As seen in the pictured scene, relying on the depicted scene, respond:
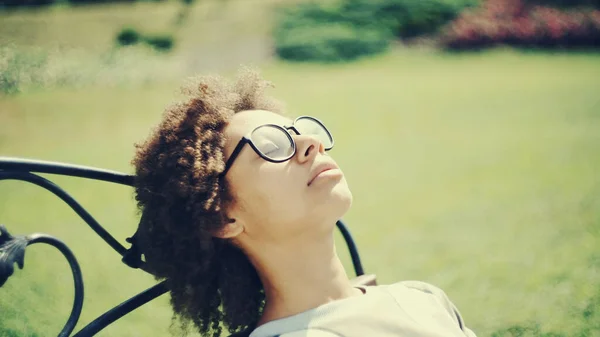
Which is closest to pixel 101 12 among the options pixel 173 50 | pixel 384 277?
pixel 173 50

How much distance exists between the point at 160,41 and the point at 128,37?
931mm

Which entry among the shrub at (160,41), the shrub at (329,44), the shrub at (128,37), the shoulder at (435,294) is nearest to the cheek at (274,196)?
the shoulder at (435,294)

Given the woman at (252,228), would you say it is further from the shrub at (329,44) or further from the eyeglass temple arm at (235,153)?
the shrub at (329,44)

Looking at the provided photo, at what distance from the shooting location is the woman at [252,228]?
1766 millimetres

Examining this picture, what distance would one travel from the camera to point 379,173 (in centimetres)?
674

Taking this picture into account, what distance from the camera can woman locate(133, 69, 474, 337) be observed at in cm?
177

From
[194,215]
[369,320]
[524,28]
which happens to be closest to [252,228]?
[194,215]

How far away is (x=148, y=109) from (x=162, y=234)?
9099mm

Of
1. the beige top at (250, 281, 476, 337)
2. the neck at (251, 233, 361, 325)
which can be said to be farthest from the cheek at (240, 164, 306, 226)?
the beige top at (250, 281, 476, 337)

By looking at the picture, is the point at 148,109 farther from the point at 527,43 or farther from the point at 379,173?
the point at 527,43

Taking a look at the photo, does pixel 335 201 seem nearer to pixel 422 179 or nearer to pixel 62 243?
pixel 62 243

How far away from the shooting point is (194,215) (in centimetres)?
177

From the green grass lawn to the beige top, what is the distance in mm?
923

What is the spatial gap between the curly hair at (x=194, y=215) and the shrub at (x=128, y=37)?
580 inches
